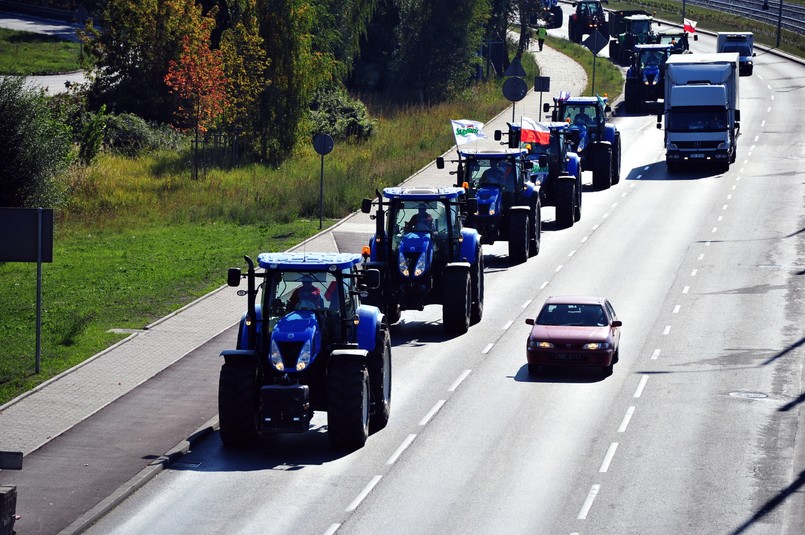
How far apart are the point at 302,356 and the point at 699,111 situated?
113 ft

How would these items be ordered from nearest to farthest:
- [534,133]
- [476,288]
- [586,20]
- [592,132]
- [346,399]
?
[346,399], [476,288], [534,133], [592,132], [586,20]

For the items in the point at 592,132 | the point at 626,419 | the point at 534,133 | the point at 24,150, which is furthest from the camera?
the point at 592,132

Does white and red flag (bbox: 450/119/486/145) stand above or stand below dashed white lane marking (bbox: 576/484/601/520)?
above

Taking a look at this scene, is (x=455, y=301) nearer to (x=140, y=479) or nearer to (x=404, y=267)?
(x=404, y=267)

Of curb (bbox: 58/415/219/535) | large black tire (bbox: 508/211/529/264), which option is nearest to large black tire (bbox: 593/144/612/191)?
large black tire (bbox: 508/211/529/264)

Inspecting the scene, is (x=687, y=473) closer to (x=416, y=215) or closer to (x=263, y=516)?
(x=263, y=516)

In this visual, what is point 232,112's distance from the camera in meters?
52.3

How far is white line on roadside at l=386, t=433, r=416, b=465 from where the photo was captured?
21.1m

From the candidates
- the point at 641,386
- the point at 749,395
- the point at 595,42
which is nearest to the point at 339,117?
the point at 595,42

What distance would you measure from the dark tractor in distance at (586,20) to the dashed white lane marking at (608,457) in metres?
78.5

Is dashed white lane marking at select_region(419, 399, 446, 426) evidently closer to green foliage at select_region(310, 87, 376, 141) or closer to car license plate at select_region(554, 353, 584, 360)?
car license plate at select_region(554, 353, 584, 360)

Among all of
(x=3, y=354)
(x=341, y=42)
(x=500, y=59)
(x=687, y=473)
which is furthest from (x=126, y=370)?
(x=500, y=59)

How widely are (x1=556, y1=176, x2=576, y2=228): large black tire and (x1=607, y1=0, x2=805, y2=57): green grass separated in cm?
5504

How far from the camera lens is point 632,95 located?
6775 centimetres
